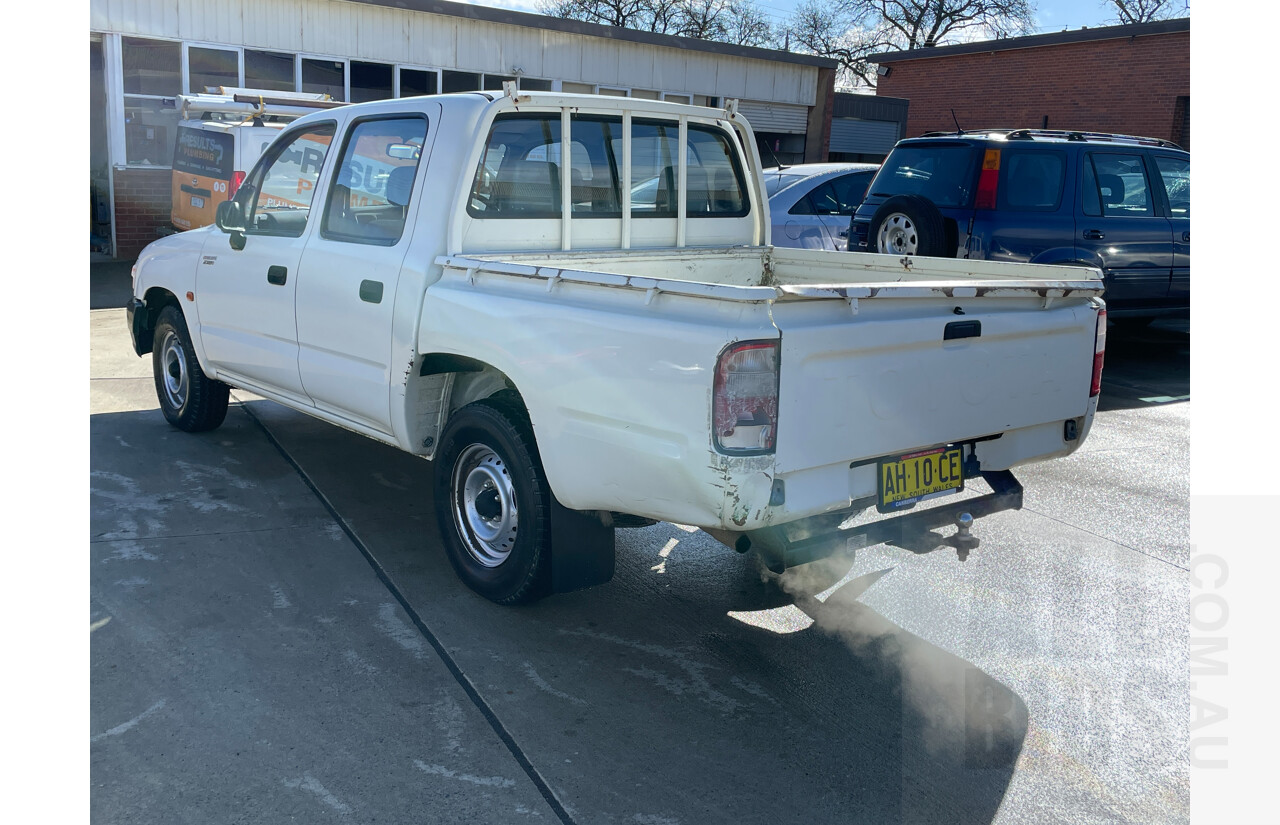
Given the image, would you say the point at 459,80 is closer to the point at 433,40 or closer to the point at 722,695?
the point at 433,40

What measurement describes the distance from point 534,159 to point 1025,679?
2982mm

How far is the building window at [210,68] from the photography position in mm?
16266

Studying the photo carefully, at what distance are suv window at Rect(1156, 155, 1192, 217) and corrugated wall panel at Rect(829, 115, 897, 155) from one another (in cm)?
1791

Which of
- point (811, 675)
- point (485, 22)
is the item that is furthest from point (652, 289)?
point (485, 22)

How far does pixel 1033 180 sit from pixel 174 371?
7043 millimetres

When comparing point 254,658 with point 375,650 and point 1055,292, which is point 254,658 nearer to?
point 375,650

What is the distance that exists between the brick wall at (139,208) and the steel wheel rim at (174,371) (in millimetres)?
10616

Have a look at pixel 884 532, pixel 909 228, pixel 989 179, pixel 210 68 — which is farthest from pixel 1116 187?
pixel 210 68

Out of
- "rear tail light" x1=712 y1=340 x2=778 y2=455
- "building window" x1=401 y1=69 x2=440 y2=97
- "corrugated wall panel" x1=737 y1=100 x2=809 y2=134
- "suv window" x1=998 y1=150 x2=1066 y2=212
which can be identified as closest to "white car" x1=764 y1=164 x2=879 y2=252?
"suv window" x1=998 y1=150 x2=1066 y2=212

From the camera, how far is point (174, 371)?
6.87 m

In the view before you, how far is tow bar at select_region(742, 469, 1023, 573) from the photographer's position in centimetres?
351

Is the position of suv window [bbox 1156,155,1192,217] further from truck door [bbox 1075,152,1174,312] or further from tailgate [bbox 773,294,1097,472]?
tailgate [bbox 773,294,1097,472]

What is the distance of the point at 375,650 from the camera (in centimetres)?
389

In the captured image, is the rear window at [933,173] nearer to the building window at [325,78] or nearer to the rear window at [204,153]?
the rear window at [204,153]
